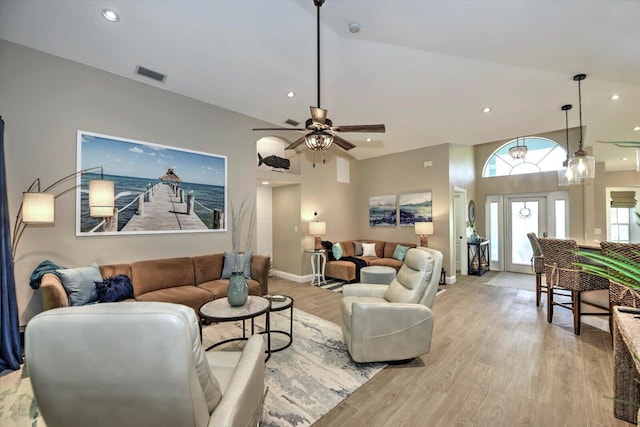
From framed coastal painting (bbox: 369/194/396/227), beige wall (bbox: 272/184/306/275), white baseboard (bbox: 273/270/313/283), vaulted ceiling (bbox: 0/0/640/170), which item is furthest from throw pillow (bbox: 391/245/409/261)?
vaulted ceiling (bbox: 0/0/640/170)

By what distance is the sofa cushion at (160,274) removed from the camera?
355 centimetres

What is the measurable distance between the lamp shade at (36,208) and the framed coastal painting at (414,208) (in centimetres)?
622

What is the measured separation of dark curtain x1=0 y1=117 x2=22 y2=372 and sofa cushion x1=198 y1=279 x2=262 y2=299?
1.79 metres

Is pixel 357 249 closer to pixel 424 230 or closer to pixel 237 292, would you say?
pixel 424 230

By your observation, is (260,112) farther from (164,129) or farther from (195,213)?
(195,213)

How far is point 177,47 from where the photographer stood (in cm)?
333

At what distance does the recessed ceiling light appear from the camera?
2.79 meters

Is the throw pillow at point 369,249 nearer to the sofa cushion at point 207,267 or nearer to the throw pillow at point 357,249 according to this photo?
the throw pillow at point 357,249

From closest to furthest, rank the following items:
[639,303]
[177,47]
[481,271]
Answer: [639,303]
[177,47]
[481,271]

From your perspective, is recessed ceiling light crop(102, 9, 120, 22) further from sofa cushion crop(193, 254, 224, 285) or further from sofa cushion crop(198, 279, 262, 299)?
sofa cushion crop(198, 279, 262, 299)

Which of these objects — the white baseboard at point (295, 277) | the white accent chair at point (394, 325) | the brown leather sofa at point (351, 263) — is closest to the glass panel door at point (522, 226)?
the brown leather sofa at point (351, 263)


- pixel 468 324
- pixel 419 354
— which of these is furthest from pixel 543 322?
pixel 419 354

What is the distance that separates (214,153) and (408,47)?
333 cm

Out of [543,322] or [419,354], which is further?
[543,322]
